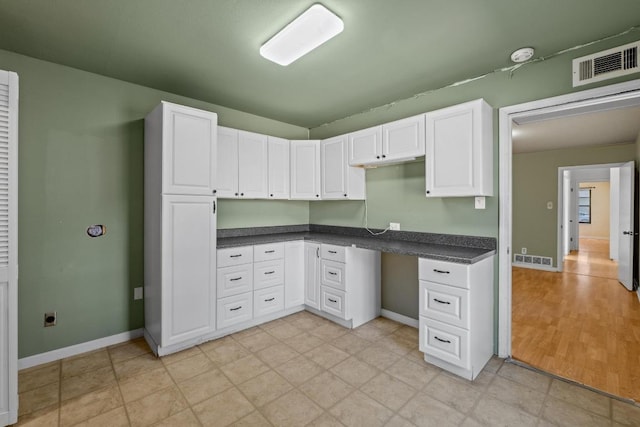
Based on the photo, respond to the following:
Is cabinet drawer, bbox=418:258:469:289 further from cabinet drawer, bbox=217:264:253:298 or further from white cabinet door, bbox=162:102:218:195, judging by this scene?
white cabinet door, bbox=162:102:218:195

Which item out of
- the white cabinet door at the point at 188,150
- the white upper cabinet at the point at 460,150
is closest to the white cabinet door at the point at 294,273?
the white cabinet door at the point at 188,150

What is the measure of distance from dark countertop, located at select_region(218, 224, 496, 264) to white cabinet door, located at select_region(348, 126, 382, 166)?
866 millimetres

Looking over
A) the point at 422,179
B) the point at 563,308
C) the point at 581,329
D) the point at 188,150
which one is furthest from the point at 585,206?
the point at 188,150

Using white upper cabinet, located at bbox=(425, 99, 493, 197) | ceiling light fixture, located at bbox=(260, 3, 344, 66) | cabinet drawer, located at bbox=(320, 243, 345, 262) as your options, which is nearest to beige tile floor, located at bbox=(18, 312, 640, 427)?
cabinet drawer, located at bbox=(320, 243, 345, 262)

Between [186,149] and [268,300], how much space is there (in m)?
1.74

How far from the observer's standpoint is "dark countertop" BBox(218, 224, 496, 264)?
7.84 feet

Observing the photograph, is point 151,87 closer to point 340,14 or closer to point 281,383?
point 340,14

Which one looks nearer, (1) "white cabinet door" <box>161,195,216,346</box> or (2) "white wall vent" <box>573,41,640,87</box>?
(2) "white wall vent" <box>573,41,640,87</box>

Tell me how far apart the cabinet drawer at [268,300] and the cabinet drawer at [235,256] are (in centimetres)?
38

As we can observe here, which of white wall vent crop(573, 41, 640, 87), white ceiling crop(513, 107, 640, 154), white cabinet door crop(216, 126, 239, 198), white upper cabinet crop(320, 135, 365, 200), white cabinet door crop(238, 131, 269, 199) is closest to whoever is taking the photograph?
white wall vent crop(573, 41, 640, 87)

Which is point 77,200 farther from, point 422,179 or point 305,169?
point 422,179

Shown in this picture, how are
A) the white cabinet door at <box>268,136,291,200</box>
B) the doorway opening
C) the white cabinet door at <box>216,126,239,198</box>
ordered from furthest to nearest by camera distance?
the white cabinet door at <box>268,136,291,200</box> < the white cabinet door at <box>216,126,239,198</box> < the doorway opening

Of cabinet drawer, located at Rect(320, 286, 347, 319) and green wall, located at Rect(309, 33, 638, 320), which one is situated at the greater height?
green wall, located at Rect(309, 33, 638, 320)

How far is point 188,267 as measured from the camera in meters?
2.60
